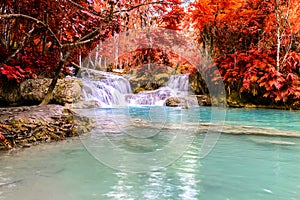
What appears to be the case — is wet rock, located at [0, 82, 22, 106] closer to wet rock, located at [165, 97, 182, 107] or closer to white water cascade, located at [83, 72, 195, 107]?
white water cascade, located at [83, 72, 195, 107]

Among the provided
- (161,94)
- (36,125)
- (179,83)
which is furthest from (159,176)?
(179,83)

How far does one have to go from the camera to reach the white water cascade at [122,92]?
11541mm

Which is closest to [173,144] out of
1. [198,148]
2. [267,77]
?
[198,148]

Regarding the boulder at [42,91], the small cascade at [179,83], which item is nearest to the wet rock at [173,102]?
the small cascade at [179,83]

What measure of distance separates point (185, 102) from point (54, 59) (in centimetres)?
683

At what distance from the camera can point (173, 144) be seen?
4.17 meters

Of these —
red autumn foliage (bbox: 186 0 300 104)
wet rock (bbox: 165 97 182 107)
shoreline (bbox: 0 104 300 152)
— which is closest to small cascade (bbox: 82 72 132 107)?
wet rock (bbox: 165 97 182 107)

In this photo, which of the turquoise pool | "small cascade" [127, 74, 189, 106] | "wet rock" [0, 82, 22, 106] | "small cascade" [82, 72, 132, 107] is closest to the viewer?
the turquoise pool

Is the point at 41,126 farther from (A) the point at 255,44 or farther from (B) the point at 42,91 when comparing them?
(A) the point at 255,44

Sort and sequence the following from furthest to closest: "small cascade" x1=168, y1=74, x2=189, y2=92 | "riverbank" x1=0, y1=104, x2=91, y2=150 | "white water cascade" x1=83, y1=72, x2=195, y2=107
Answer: "small cascade" x1=168, y1=74, x2=189, y2=92 < "white water cascade" x1=83, y1=72, x2=195, y2=107 < "riverbank" x1=0, y1=104, x2=91, y2=150

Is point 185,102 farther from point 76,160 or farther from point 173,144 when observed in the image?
point 76,160

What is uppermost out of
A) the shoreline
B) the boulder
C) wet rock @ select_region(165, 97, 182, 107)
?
the boulder

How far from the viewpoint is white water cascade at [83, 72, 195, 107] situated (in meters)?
11.5

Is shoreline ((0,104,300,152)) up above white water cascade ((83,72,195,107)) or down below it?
below
